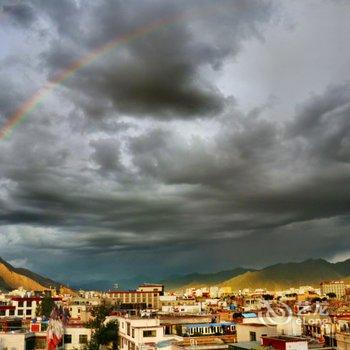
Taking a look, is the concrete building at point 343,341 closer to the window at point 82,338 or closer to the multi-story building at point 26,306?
the window at point 82,338

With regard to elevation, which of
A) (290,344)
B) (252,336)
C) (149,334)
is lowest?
(290,344)

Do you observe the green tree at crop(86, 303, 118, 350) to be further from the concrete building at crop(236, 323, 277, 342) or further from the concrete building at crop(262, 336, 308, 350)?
the concrete building at crop(262, 336, 308, 350)

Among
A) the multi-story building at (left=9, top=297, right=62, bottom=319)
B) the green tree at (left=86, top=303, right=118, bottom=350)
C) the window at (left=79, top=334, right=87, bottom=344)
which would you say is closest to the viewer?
the green tree at (left=86, top=303, right=118, bottom=350)

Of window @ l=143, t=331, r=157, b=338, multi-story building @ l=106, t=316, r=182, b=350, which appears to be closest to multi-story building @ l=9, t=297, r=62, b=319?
multi-story building @ l=106, t=316, r=182, b=350

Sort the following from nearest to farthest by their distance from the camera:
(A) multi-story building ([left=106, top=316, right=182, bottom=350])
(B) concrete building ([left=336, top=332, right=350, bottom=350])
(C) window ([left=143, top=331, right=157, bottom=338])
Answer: (B) concrete building ([left=336, top=332, right=350, bottom=350]), (A) multi-story building ([left=106, top=316, right=182, bottom=350]), (C) window ([left=143, top=331, right=157, bottom=338])

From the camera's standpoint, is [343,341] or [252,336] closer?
[343,341]

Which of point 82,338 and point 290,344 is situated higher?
point 82,338

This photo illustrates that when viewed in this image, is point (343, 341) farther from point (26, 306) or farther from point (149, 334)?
point (26, 306)

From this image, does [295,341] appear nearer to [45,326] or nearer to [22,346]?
[22,346]

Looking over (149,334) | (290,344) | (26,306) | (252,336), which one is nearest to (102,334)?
(149,334)

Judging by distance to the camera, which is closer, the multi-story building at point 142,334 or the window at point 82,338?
the multi-story building at point 142,334

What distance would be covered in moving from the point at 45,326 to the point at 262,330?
47.0 m

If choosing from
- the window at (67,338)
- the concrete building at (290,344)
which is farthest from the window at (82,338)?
the concrete building at (290,344)

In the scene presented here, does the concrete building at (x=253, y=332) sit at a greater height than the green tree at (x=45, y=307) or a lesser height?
lesser
